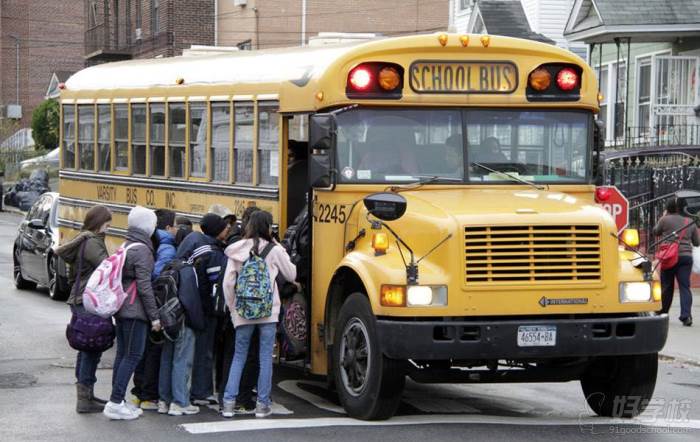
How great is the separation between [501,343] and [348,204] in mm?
1672

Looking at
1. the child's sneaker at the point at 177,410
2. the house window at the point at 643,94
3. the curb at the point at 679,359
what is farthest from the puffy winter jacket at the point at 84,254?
the house window at the point at 643,94

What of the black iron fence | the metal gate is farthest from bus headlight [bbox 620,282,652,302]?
the metal gate

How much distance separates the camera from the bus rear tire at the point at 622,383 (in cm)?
943

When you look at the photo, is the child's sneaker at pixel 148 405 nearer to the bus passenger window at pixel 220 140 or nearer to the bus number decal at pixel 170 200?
the bus passenger window at pixel 220 140

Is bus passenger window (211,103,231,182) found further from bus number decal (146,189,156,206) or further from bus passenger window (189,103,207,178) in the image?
bus number decal (146,189,156,206)

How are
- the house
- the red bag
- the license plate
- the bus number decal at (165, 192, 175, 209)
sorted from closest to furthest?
1. the license plate
2. the bus number decal at (165, 192, 175, 209)
3. the red bag
4. the house

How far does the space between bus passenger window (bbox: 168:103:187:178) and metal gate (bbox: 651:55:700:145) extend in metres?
15.9

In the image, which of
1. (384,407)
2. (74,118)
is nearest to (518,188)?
(384,407)

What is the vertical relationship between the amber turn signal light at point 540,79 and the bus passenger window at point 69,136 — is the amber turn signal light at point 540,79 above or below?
above

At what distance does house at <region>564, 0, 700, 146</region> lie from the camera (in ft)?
88.3

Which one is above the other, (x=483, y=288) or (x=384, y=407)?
(x=483, y=288)

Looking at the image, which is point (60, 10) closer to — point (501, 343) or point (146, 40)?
point (146, 40)

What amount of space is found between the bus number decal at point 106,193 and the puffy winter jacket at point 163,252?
4504mm

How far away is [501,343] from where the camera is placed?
872 centimetres
